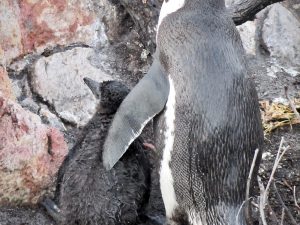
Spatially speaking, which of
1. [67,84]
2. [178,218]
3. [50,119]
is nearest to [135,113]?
[178,218]

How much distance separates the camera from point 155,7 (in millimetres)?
3791

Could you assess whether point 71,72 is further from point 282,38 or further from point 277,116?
point 282,38

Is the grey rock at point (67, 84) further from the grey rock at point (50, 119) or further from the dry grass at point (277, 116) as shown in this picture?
the dry grass at point (277, 116)

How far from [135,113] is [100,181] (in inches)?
11.3

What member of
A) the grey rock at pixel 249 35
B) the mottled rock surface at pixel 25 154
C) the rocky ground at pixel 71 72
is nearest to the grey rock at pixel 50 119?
the rocky ground at pixel 71 72

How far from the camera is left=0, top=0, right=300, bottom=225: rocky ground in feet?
10.6

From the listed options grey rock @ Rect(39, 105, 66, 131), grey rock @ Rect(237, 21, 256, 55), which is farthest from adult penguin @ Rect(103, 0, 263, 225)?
grey rock @ Rect(237, 21, 256, 55)

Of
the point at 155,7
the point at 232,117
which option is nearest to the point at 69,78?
the point at 155,7

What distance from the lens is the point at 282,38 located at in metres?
4.29

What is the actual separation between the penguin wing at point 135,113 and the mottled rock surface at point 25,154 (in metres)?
0.45

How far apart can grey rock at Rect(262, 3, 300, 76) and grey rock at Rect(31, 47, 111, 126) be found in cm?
96

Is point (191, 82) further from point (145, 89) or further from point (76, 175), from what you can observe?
point (76, 175)

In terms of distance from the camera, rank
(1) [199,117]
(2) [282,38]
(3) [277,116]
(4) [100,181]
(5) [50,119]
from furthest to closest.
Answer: (2) [282,38] < (3) [277,116] < (5) [50,119] < (4) [100,181] < (1) [199,117]

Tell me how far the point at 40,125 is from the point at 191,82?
0.87 metres
